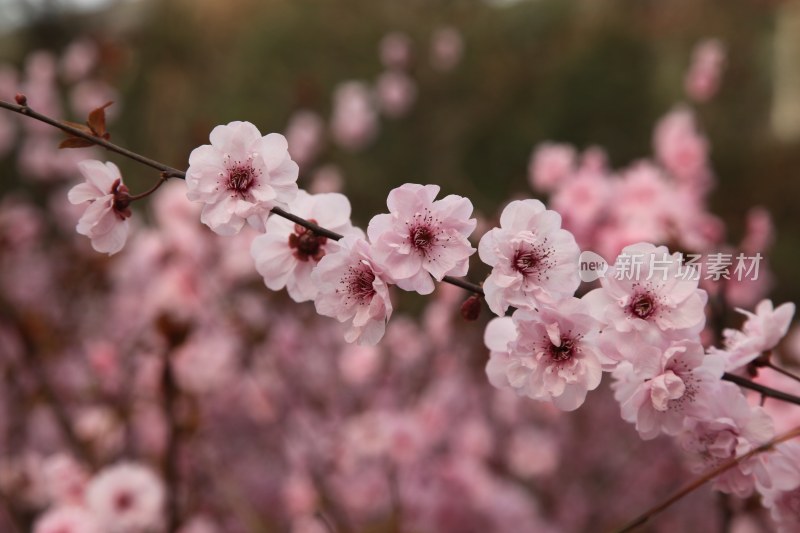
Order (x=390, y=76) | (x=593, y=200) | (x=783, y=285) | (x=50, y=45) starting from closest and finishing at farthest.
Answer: (x=593, y=200), (x=783, y=285), (x=390, y=76), (x=50, y=45)

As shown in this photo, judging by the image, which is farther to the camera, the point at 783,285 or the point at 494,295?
the point at 783,285

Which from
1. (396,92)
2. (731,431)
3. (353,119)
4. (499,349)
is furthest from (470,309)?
(396,92)

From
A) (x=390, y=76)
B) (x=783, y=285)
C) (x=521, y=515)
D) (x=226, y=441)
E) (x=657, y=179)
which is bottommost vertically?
(x=226, y=441)

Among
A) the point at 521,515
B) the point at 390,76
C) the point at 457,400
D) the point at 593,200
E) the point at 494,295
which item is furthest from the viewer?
the point at 390,76

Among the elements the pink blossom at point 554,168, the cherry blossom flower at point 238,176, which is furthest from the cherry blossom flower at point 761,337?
the pink blossom at point 554,168

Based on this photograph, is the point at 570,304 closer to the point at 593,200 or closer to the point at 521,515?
the point at 593,200

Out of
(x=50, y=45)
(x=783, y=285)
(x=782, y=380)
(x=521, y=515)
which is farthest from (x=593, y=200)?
(x=50, y=45)
